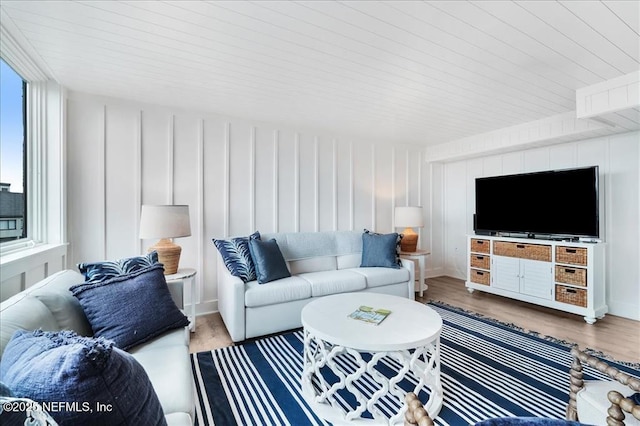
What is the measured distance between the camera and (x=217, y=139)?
3.41 m

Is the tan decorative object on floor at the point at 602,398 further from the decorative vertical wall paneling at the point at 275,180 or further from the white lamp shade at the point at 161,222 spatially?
the decorative vertical wall paneling at the point at 275,180

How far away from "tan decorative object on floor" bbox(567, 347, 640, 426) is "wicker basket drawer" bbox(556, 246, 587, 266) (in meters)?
2.39

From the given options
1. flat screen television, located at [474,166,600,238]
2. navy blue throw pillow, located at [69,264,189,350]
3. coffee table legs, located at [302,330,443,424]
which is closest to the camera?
navy blue throw pillow, located at [69,264,189,350]

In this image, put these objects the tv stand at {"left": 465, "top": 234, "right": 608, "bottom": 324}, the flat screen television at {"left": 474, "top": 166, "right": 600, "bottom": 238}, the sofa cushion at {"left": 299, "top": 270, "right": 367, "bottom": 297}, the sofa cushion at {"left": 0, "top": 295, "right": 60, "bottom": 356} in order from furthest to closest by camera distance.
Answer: the flat screen television at {"left": 474, "top": 166, "right": 600, "bottom": 238} → the tv stand at {"left": 465, "top": 234, "right": 608, "bottom": 324} → the sofa cushion at {"left": 299, "top": 270, "right": 367, "bottom": 297} → the sofa cushion at {"left": 0, "top": 295, "right": 60, "bottom": 356}

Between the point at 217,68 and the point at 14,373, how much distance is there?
224cm

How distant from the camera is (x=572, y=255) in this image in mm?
3217

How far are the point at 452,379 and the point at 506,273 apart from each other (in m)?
2.38

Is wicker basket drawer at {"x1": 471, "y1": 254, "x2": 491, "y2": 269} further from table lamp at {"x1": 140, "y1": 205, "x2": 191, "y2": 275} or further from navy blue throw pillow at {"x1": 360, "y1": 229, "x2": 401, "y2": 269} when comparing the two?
table lamp at {"x1": 140, "y1": 205, "x2": 191, "y2": 275}

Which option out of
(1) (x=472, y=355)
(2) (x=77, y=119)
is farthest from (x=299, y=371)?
(2) (x=77, y=119)

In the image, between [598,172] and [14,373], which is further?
[598,172]

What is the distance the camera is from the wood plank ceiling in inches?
64.8

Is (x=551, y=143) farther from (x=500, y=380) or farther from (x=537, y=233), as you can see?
(x=500, y=380)

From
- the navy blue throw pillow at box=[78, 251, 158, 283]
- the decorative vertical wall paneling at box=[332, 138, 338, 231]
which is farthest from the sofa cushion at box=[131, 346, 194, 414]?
the decorative vertical wall paneling at box=[332, 138, 338, 231]

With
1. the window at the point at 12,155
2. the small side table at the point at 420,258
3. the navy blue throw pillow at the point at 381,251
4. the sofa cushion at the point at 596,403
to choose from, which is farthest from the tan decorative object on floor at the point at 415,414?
the small side table at the point at 420,258
